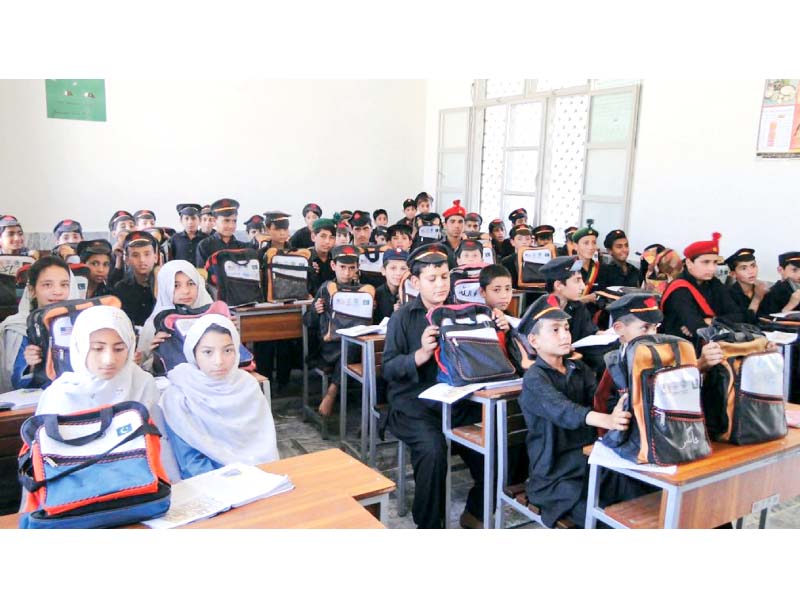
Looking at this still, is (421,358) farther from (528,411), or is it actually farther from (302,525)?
(302,525)

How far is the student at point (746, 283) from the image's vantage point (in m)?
5.05

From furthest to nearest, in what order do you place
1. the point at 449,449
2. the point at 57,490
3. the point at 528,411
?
the point at 449,449, the point at 528,411, the point at 57,490

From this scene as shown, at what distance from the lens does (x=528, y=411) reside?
97.3 inches

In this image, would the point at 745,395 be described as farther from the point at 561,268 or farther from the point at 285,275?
the point at 285,275

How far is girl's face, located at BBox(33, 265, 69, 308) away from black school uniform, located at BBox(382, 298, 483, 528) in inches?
62.4

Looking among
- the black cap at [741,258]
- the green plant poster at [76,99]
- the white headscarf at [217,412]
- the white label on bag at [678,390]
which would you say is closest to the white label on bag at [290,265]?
the white headscarf at [217,412]

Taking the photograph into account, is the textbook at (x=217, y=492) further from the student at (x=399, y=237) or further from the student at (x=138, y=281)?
the student at (x=399, y=237)

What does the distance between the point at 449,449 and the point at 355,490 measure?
117 centimetres

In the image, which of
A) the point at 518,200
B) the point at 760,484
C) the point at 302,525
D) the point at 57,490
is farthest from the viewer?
the point at 518,200

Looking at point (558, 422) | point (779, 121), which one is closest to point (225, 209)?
point (558, 422)

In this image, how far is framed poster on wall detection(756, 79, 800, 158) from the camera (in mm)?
5426

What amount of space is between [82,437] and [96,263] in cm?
275

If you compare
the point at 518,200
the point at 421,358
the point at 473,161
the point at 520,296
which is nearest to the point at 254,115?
the point at 473,161

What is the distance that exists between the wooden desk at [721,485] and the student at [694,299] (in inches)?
69.9
